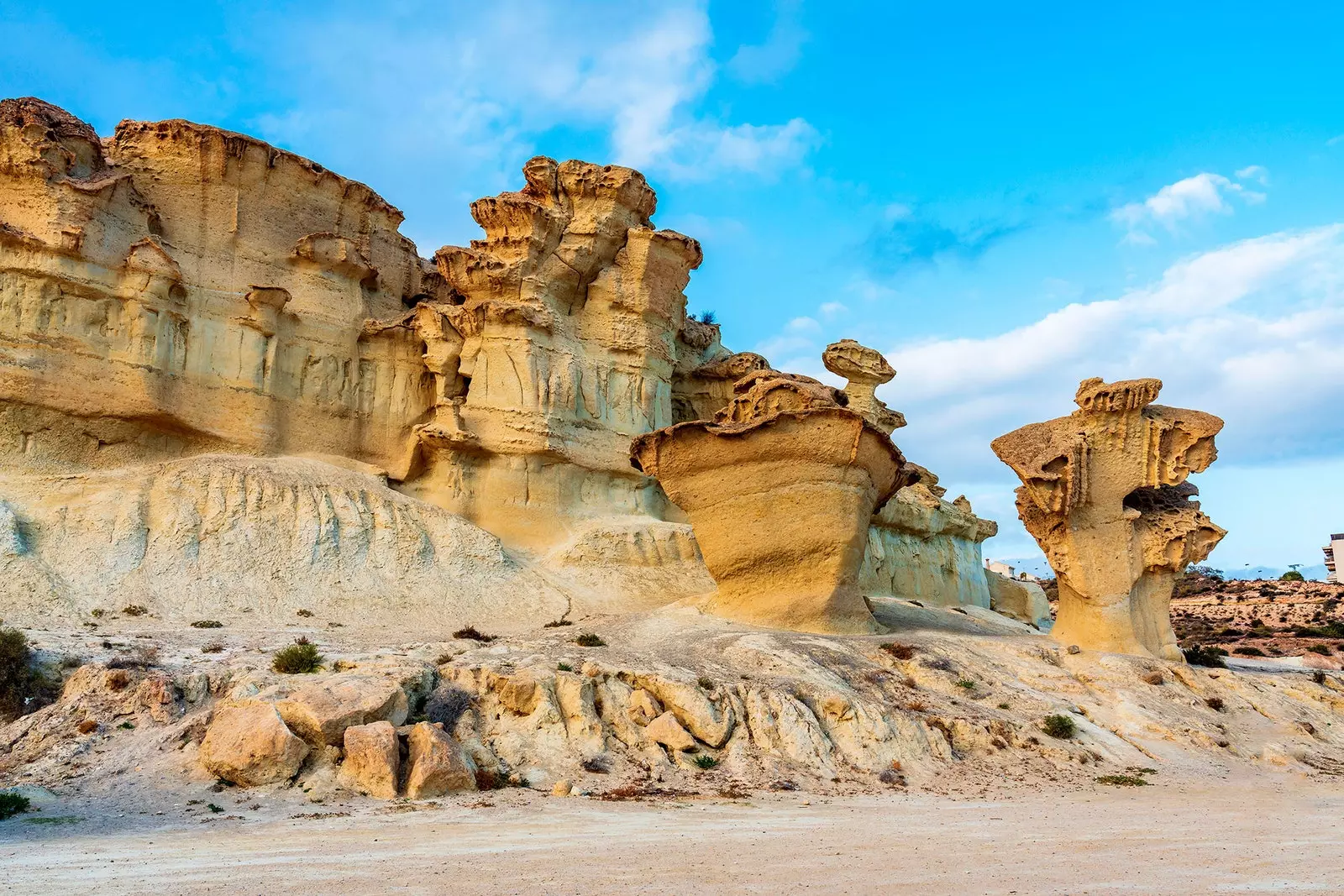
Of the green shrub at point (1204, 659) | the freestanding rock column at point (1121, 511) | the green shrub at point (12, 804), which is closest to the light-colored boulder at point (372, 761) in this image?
the green shrub at point (12, 804)

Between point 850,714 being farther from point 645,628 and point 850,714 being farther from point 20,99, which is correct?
point 20,99

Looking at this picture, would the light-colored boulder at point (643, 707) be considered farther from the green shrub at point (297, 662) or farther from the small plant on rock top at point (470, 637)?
the small plant on rock top at point (470, 637)

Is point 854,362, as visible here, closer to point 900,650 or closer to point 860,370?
point 860,370

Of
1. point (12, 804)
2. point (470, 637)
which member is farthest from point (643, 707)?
point (12, 804)

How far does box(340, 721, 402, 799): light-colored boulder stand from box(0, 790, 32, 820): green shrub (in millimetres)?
3157

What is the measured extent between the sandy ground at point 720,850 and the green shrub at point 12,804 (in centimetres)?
43

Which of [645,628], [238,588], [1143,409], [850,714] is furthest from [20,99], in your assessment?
[1143,409]

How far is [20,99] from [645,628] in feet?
73.3

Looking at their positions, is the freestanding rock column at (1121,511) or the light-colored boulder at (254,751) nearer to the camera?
the light-colored boulder at (254,751)

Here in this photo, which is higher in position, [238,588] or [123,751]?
[238,588]

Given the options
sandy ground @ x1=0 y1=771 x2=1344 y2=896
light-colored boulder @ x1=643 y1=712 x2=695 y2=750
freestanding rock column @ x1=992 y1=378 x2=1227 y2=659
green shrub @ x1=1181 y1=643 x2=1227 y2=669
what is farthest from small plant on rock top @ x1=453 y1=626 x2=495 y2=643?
green shrub @ x1=1181 y1=643 x2=1227 y2=669

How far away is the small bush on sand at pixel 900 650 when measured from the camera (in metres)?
19.3

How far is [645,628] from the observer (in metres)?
21.6

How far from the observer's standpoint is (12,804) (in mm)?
10555
